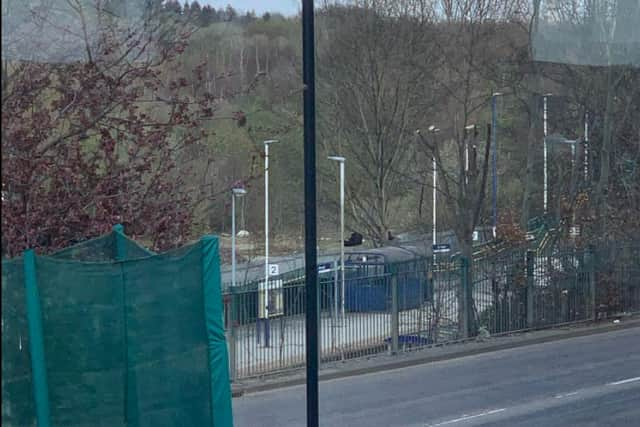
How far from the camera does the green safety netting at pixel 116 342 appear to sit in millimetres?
6559

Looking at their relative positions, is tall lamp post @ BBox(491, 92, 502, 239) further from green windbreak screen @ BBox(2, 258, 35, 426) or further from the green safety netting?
green windbreak screen @ BBox(2, 258, 35, 426)

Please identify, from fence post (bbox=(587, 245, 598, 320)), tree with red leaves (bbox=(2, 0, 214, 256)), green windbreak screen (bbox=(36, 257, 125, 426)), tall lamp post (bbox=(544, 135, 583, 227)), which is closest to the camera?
green windbreak screen (bbox=(36, 257, 125, 426))

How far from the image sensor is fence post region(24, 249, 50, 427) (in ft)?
21.4

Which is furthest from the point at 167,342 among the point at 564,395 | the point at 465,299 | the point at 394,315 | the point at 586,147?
the point at 586,147

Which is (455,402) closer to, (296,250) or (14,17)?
(14,17)

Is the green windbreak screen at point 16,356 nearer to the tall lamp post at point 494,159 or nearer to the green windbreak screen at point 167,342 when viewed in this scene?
the green windbreak screen at point 167,342

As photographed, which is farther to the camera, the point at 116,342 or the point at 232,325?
the point at 232,325

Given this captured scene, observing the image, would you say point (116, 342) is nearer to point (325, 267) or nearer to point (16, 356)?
point (16, 356)

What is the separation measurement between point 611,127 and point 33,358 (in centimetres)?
2101

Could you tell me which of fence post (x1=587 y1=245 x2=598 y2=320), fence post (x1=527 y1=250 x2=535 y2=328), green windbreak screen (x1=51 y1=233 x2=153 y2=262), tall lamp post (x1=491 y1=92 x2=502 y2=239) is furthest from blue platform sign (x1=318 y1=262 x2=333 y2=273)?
green windbreak screen (x1=51 y1=233 x2=153 y2=262)

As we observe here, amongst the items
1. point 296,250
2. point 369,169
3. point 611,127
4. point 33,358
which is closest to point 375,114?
point 369,169

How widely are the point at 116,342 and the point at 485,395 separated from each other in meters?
8.08

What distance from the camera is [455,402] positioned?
1325cm

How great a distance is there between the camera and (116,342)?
6.87m
